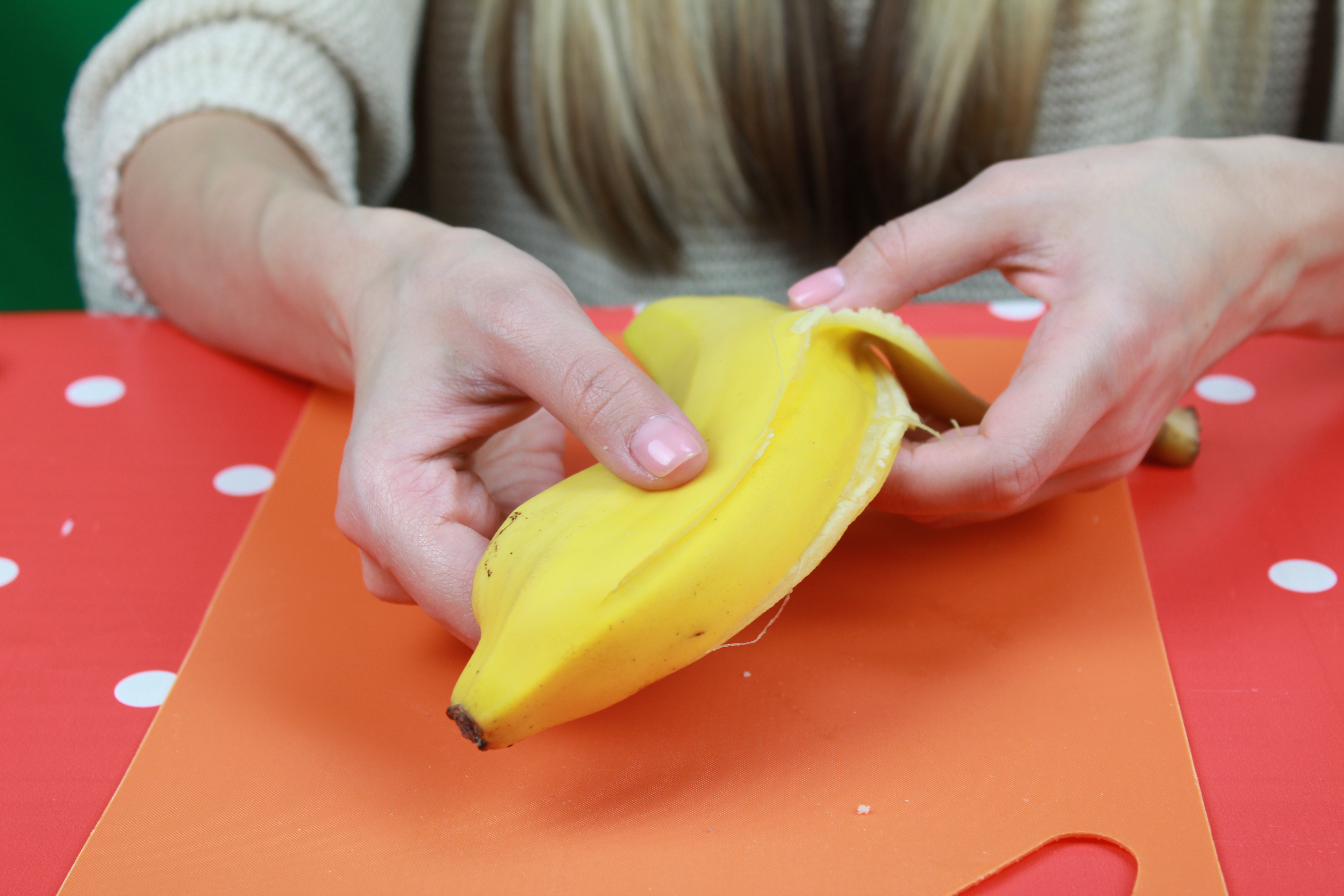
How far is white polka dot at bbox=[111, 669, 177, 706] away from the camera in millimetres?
558

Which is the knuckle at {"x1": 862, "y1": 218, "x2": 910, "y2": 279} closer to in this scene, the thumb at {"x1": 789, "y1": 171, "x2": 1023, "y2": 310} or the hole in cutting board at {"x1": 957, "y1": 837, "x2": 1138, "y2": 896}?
the thumb at {"x1": 789, "y1": 171, "x2": 1023, "y2": 310}

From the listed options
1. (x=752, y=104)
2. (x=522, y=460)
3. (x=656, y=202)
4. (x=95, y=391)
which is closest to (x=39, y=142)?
(x=95, y=391)

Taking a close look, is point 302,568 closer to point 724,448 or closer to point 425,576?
point 425,576

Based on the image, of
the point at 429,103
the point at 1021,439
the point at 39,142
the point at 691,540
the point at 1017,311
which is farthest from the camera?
the point at 39,142

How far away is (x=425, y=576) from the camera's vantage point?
19.9 inches

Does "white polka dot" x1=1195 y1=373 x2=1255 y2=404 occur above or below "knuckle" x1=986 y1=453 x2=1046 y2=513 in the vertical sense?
below

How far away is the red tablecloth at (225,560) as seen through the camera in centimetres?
49

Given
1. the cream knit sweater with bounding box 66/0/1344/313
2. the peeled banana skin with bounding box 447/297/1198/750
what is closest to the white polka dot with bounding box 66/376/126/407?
the cream knit sweater with bounding box 66/0/1344/313

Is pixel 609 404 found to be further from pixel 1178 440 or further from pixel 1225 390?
pixel 1225 390

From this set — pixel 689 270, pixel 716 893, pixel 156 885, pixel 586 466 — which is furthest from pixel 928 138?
pixel 156 885

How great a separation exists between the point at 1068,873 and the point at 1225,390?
0.49 metres

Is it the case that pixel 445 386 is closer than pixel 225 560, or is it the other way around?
pixel 445 386

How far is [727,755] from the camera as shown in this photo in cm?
51

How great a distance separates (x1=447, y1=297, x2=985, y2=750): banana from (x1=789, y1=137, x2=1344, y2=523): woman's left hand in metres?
0.07
